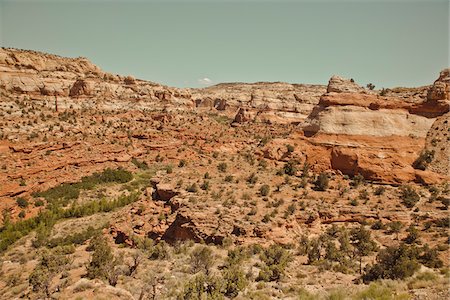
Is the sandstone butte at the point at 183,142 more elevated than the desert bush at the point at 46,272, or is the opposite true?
the sandstone butte at the point at 183,142

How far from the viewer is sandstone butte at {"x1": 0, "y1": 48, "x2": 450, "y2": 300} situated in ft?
61.8

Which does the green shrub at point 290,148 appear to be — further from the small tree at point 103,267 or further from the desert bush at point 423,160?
the small tree at point 103,267

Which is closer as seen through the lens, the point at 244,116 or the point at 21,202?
the point at 21,202

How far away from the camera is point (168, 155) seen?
134 ft

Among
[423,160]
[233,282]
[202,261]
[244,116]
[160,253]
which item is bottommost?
[160,253]

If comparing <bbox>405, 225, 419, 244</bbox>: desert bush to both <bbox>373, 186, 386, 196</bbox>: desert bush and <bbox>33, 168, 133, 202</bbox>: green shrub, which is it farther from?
<bbox>33, 168, 133, 202</bbox>: green shrub

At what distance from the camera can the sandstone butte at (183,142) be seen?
18.8m

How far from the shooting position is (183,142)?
44.2 metres

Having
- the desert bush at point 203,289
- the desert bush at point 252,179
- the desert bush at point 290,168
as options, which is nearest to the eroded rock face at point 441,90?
the desert bush at point 290,168

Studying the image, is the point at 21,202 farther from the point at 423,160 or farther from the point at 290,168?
the point at 423,160

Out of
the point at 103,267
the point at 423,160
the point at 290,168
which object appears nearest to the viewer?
the point at 103,267

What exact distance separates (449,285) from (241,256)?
26.1 feet

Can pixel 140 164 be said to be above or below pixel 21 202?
above

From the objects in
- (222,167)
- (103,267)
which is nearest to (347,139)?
(222,167)
